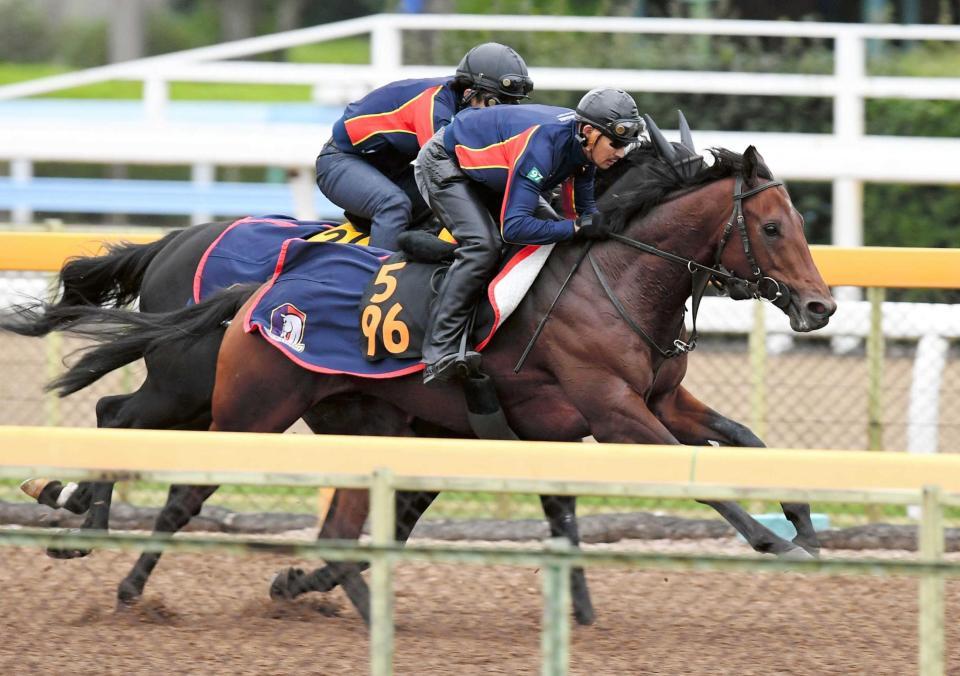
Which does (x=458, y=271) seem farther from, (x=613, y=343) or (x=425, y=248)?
(x=613, y=343)

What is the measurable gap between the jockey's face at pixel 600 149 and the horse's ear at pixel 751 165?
14.6 inches

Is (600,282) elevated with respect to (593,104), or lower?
lower

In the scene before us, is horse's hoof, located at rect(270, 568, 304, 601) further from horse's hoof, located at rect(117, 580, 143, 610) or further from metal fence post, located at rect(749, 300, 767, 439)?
metal fence post, located at rect(749, 300, 767, 439)

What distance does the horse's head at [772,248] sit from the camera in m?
4.61

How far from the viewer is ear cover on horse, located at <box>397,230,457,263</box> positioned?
4941 mm

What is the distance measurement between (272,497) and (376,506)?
3991 millimetres

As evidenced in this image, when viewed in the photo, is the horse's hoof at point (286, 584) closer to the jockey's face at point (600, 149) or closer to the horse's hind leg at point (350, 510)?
the horse's hind leg at point (350, 510)

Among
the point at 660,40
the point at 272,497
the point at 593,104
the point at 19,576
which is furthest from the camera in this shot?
the point at 660,40

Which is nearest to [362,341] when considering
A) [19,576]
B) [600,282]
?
[600,282]

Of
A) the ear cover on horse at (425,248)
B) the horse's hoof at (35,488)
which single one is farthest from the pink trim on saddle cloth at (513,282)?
the horse's hoof at (35,488)

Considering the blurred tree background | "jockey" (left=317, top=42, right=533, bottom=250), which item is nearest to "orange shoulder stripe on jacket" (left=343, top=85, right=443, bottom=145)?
"jockey" (left=317, top=42, right=533, bottom=250)

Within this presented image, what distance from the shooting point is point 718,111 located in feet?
37.3

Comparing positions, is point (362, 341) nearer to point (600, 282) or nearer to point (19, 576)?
point (600, 282)

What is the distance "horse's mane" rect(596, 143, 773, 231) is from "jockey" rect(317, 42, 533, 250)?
51cm
